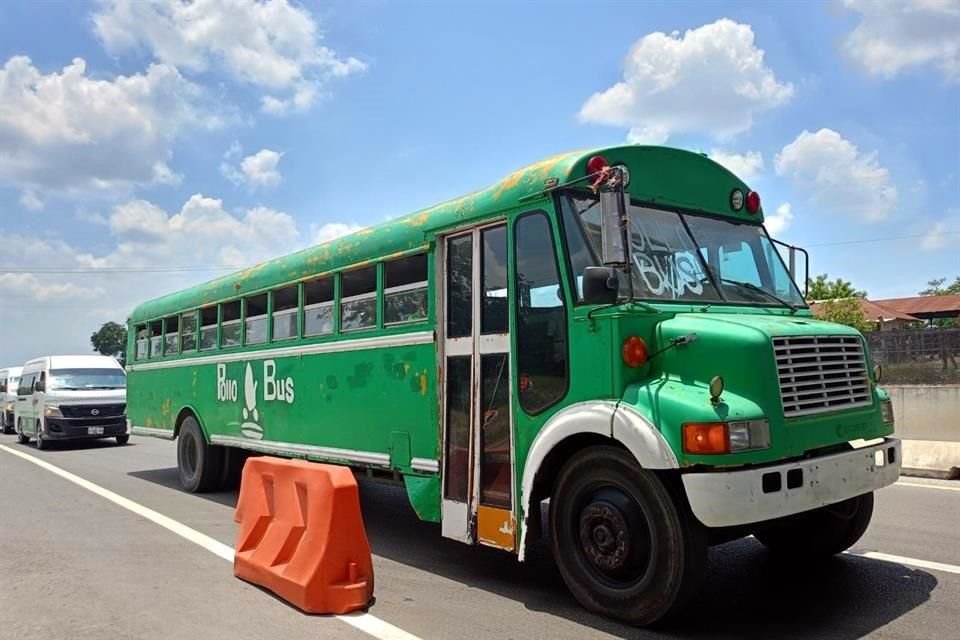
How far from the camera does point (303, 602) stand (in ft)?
15.8

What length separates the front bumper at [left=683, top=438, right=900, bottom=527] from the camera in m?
3.94

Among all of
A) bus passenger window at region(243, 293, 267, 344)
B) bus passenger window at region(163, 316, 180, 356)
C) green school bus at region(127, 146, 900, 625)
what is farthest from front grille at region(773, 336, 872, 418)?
bus passenger window at region(163, 316, 180, 356)

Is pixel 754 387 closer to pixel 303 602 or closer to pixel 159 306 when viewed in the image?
pixel 303 602

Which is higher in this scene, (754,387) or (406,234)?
(406,234)

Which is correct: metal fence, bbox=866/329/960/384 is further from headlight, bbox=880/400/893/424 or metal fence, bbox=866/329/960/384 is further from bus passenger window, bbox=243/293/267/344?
bus passenger window, bbox=243/293/267/344

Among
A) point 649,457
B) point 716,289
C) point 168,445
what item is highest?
point 716,289

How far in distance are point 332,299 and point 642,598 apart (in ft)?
13.9

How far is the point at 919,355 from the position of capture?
16.8 meters

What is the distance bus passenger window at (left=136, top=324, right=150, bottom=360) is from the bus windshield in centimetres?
921

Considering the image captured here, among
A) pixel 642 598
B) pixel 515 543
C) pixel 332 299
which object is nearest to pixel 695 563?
pixel 642 598

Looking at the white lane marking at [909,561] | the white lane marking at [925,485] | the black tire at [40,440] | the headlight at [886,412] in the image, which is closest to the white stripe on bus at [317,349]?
the headlight at [886,412]

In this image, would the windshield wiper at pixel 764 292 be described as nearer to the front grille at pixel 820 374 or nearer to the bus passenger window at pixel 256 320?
the front grille at pixel 820 374

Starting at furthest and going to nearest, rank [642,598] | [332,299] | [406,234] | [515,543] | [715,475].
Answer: [332,299]
[406,234]
[515,543]
[642,598]
[715,475]

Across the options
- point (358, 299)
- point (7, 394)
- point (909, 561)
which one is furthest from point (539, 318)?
point (7, 394)
